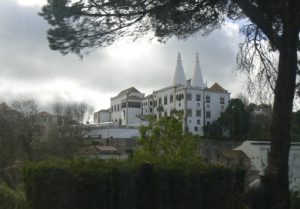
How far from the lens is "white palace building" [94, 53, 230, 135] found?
378 ft

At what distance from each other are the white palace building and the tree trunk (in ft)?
319

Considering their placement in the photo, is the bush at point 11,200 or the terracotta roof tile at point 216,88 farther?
the terracotta roof tile at point 216,88

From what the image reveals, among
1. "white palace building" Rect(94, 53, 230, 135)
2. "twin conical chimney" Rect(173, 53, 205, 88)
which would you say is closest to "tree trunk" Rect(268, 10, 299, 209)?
"white palace building" Rect(94, 53, 230, 135)

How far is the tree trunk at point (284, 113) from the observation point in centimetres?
1105

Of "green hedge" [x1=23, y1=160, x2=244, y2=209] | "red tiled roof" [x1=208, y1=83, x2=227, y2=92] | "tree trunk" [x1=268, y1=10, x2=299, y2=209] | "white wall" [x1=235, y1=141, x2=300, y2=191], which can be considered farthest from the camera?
"red tiled roof" [x1=208, y1=83, x2=227, y2=92]

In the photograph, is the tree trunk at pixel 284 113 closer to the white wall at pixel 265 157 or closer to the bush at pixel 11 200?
the white wall at pixel 265 157

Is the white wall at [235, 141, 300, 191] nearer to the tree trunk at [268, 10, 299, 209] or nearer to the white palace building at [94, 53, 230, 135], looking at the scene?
the tree trunk at [268, 10, 299, 209]

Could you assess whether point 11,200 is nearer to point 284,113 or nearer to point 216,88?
point 284,113

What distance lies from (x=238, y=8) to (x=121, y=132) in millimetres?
84965

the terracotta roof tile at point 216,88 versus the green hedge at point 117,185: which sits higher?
the terracotta roof tile at point 216,88

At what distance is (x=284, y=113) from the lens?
11.3m

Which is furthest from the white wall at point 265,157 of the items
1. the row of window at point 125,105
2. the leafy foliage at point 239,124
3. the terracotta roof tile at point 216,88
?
the row of window at point 125,105

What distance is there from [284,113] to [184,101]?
104 metres

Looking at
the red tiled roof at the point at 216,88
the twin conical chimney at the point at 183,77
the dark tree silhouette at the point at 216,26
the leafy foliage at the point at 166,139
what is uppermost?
the twin conical chimney at the point at 183,77
